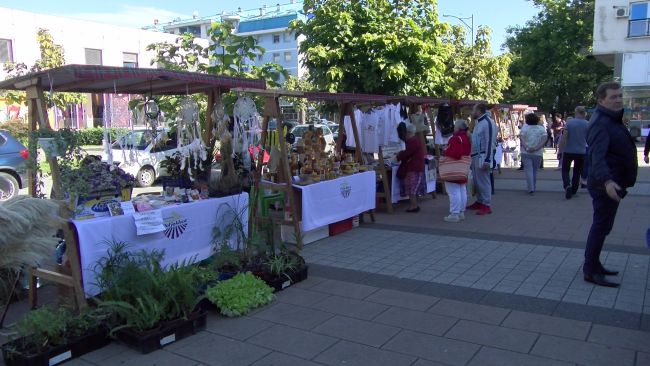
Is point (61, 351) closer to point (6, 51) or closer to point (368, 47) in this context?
point (368, 47)

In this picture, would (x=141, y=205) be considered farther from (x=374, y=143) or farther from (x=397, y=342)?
(x=374, y=143)

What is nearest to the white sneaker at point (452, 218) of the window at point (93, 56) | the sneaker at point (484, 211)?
the sneaker at point (484, 211)

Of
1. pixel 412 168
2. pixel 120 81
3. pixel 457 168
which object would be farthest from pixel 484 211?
pixel 120 81

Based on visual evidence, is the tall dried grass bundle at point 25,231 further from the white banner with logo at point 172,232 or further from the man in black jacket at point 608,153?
the man in black jacket at point 608,153

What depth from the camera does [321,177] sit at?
7.28 m

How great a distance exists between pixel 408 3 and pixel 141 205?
8.33 m

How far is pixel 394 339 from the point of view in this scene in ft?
12.5

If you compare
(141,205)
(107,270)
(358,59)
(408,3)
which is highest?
(408,3)

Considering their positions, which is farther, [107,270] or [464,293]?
[464,293]

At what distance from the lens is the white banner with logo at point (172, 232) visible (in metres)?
4.12

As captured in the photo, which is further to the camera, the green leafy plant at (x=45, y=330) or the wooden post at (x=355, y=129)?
the wooden post at (x=355, y=129)

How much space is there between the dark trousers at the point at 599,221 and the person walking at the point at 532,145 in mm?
5929

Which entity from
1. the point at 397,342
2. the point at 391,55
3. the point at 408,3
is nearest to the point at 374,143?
the point at 391,55

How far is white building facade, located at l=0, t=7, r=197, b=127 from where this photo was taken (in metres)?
28.6
